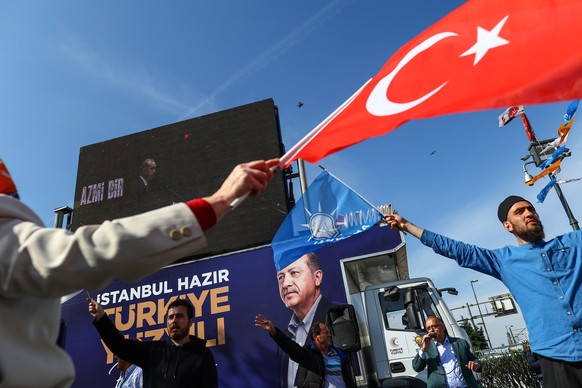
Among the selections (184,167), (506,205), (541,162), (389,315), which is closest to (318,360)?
(389,315)

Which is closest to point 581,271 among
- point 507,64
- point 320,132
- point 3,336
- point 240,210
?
point 507,64

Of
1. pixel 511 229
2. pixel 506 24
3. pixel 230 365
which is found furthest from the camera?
pixel 230 365

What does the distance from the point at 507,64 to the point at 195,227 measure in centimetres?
165

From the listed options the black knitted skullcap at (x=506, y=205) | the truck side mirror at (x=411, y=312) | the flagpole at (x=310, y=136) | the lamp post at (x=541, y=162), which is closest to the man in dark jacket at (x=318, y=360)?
the truck side mirror at (x=411, y=312)

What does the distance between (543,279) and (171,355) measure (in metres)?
3.03

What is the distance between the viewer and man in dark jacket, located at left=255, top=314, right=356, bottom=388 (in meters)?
4.58

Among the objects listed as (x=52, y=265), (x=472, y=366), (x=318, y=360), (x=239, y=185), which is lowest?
(x=472, y=366)

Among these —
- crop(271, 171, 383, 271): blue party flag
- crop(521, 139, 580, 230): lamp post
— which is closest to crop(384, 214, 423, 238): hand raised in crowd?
crop(271, 171, 383, 271): blue party flag

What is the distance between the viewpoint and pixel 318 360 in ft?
15.6

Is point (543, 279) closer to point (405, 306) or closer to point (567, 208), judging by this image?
point (405, 306)

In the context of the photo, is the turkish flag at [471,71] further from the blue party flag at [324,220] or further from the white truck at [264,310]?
the white truck at [264,310]

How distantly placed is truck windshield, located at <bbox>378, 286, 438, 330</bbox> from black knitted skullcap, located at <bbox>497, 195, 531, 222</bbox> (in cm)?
315

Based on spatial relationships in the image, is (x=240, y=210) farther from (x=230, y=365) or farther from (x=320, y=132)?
(x=320, y=132)

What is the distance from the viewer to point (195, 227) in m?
1.16
